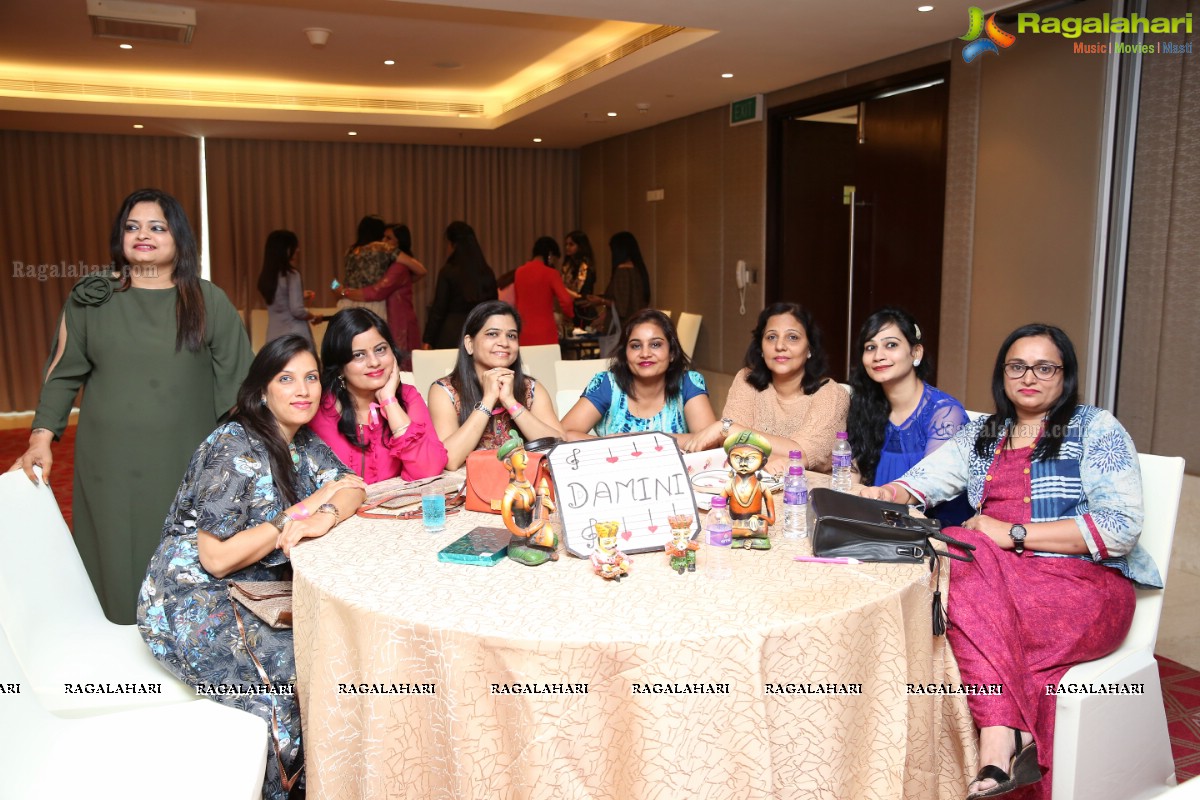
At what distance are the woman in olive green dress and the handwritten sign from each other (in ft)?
4.75

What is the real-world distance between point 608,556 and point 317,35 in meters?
5.36

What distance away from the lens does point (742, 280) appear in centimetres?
719

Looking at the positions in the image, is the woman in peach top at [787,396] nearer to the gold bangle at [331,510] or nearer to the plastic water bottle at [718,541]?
the plastic water bottle at [718,541]

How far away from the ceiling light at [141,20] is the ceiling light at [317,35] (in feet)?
2.36

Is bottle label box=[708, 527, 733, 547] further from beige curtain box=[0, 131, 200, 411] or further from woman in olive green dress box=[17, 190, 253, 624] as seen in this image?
beige curtain box=[0, 131, 200, 411]

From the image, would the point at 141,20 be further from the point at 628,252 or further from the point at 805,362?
the point at 805,362

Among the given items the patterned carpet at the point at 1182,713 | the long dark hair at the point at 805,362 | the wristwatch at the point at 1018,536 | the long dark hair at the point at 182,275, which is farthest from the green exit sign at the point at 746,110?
the wristwatch at the point at 1018,536

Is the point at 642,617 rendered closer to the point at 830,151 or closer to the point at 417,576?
the point at 417,576

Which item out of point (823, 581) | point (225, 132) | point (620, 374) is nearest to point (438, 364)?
point (620, 374)

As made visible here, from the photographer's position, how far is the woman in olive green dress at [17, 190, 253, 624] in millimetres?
2641

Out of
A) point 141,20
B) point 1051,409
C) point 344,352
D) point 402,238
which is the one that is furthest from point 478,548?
point 402,238

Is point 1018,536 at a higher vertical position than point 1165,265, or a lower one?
lower

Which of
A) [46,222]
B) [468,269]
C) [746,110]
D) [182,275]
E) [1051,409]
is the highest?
[746,110]

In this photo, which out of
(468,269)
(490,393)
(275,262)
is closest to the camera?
(490,393)
